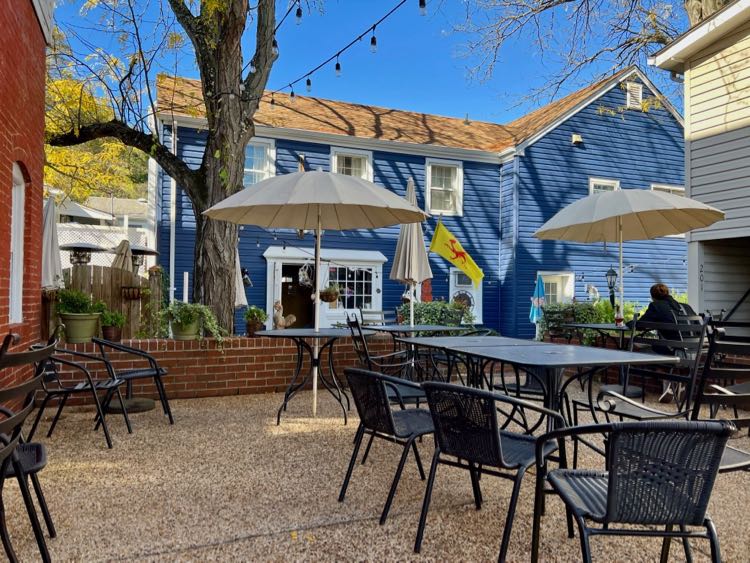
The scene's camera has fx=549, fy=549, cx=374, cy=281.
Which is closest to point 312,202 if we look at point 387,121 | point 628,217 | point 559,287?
point 628,217

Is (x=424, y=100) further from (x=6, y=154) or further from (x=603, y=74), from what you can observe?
(x=6, y=154)

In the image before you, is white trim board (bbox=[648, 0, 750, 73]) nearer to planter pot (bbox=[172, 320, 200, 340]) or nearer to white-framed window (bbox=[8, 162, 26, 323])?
planter pot (bbox=[172, 320, 200, 340])

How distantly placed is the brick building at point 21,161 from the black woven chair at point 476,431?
356cm

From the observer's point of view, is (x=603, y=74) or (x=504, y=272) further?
(x=504, y=272)

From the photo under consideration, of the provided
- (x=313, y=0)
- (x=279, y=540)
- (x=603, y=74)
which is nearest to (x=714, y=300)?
(x=603, y=74)

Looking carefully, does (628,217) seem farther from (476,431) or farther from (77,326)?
(77,326)

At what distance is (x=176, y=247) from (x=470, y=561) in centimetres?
1045

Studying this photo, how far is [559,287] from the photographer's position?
14531mm

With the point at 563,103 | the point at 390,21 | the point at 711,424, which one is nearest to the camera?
the point at 711,424

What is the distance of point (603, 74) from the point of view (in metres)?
11.9

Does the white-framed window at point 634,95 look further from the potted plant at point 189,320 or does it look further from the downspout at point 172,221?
the potted plant at point 189,320

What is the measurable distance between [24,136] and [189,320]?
2354 millimetres

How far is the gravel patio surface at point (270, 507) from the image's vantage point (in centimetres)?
248

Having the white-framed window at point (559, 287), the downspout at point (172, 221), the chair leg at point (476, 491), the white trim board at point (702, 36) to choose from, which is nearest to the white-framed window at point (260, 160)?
the downspout at point (172, 221)
